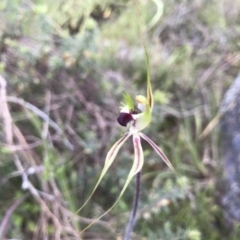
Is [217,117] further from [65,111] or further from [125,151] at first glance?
[65,111]

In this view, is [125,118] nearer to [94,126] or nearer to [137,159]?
[137,159]

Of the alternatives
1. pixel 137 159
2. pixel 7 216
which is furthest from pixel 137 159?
pixel 7 216

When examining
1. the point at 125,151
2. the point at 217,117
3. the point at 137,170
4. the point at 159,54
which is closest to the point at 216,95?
the point at 217,117

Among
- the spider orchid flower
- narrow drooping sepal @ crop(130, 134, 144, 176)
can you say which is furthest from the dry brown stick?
narrow drooping sepal @ crop(130, 134, 144, 176)

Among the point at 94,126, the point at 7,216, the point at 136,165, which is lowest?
the point at 7,216

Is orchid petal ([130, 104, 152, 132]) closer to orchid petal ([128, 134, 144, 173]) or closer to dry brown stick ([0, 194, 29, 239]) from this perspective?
orchid petal ([128, 134, 144, 173])

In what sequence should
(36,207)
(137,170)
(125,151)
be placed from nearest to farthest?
(137,170), (36,207), (125,151)

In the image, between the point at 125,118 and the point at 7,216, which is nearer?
the point at 125,118

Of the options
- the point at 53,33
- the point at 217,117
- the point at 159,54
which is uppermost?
the point at 53,33
